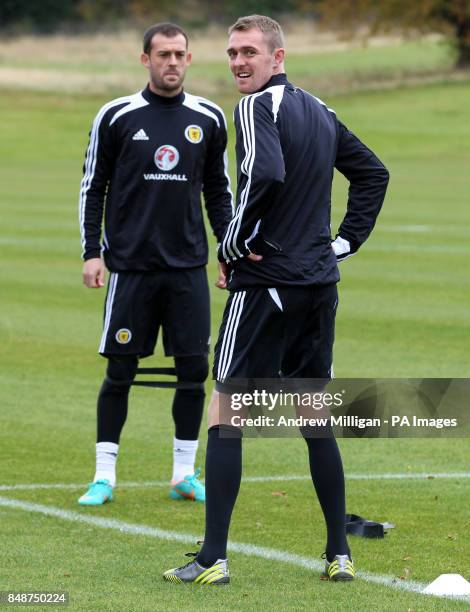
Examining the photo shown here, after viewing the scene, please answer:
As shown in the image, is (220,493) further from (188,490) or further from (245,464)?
(245,464)

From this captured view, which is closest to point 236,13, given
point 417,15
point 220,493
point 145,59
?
point 417,15

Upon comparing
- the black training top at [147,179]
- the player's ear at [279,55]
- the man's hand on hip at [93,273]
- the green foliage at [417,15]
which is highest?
the green foliage at [417,15]

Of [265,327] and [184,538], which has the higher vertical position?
[265,327]

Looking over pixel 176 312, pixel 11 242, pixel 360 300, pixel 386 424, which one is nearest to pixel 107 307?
pixel 176 312

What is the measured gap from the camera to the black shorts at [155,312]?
7773 millimetres

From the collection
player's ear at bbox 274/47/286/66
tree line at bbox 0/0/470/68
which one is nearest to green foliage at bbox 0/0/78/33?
tree line at bbox 0/0/470/68

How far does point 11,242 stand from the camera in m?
20.8

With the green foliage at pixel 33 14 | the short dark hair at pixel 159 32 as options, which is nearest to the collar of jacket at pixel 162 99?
the short dark hair at pixel 159 32

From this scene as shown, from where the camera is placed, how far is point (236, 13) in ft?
294

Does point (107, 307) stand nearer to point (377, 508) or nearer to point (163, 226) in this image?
point (163, 226)

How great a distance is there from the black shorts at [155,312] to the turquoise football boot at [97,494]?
0.70 meters

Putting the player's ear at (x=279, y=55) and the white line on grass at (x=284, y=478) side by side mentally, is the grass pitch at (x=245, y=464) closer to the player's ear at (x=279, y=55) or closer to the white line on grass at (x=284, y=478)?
the white line on grass at (x=284, y=478)

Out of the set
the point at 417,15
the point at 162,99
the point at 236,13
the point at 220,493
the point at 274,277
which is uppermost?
the point at 236,13

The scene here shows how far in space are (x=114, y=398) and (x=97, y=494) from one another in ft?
1.88
